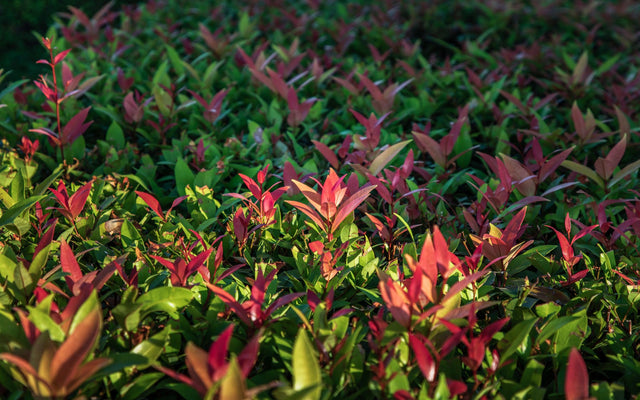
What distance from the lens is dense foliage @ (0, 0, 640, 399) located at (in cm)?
141

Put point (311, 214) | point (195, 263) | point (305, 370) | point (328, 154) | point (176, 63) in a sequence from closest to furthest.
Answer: point (305, 370) < point (195, 263) < point (311, 214) < point (328, 154) < point (176, 63)

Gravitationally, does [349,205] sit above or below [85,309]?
below

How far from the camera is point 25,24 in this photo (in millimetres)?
7883

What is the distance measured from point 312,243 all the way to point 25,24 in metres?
7.80

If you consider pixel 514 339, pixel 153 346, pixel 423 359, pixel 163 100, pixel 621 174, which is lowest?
pixel 621 174

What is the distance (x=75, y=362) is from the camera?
4.11 ft

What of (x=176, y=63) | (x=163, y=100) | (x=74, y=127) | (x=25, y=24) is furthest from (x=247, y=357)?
(x=25, y=24)

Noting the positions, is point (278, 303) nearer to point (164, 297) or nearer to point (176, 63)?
point (164, 297)

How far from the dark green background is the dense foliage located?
405 centimetres

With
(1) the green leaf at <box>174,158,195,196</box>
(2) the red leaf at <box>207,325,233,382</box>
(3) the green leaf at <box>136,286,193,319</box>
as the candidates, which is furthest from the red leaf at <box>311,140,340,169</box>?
(2) the red leaf at <box>207,325,233,382</box>

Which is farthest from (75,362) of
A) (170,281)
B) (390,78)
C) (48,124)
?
(390,78)

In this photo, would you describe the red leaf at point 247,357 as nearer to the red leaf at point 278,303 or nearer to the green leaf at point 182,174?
the red leaf at point 278,303

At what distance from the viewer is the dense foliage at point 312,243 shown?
1.41 meters

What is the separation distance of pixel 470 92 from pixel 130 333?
2.69m
